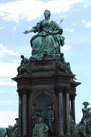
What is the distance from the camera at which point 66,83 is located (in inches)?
1124

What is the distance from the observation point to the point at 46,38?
30.0 meters

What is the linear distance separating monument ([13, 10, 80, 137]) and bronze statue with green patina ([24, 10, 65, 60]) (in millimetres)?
88

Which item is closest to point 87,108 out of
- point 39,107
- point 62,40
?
point 39,107

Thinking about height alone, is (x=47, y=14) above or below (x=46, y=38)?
above

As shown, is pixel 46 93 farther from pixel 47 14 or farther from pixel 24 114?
pixel 47 14

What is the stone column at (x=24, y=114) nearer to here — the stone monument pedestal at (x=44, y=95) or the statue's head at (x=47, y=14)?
the stone monument pedestal at (x=44, y=95)

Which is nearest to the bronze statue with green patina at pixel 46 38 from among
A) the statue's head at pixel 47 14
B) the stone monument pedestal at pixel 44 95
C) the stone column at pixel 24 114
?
the statue's head at pixel 47 14

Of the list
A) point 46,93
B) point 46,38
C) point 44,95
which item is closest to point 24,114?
point 44,95

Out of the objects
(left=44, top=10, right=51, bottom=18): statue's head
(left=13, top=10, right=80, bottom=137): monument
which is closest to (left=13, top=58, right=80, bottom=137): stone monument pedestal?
(left=13, top=10, right=80, bottom=137): monument

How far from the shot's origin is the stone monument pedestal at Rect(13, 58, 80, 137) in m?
28.0

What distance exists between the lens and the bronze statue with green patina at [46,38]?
2970 cm

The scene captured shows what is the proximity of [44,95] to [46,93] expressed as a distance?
0.23m

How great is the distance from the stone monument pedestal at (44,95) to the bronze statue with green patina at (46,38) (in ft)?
3.17

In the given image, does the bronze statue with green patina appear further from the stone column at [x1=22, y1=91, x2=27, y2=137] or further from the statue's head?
the stone column at [x1=22, y1=91, x2=27, y2=137]
